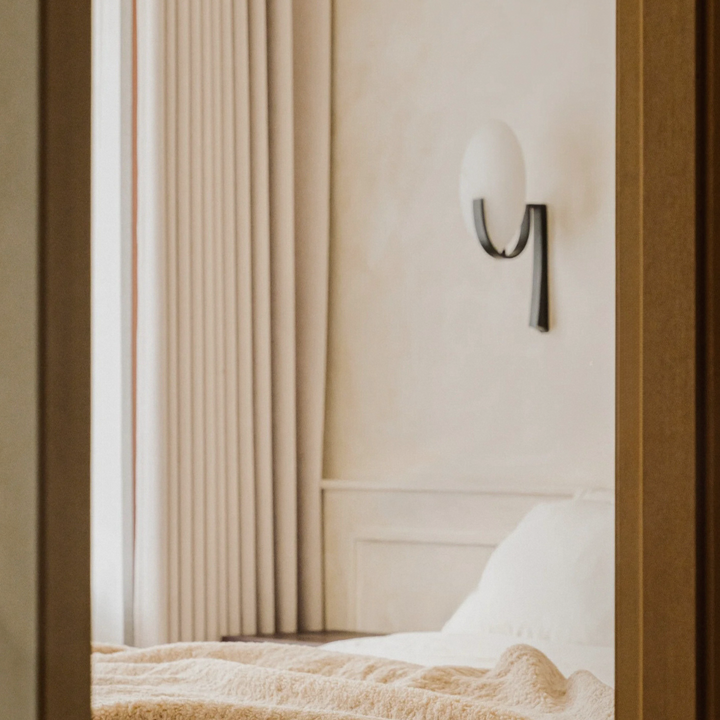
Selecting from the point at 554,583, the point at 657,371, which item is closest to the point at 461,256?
the point at 554,583

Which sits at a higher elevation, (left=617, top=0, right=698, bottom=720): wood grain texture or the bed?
(left=617, top=0, right=698, bottom=720): wood grain texture

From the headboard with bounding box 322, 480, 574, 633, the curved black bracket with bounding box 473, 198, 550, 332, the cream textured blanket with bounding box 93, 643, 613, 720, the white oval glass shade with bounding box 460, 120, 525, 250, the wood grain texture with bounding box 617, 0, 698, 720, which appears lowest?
the headboard with bounding box 322, 480, 574, 633

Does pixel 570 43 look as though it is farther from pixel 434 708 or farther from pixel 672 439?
pixel 672 439

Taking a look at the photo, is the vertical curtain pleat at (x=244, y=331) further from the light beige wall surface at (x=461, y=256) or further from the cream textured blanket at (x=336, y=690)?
the cream textured blanket at (x=336, y=690)

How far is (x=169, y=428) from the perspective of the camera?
2.81 meters

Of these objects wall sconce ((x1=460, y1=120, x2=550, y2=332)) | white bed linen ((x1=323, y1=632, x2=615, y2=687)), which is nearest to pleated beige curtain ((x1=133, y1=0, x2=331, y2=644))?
wall sconce ((x1=460, y1=120, x2=550, y2=332))

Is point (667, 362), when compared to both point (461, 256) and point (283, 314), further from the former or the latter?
point (283, 314)

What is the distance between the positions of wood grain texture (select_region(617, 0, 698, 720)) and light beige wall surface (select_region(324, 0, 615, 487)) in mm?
2073

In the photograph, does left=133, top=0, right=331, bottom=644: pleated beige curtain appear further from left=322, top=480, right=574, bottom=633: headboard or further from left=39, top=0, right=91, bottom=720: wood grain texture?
left=39, top=0, right=91, bottom=720: wood grain texture

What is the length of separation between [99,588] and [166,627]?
0.68 ft

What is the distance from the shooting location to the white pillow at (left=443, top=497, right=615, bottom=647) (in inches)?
78.4
